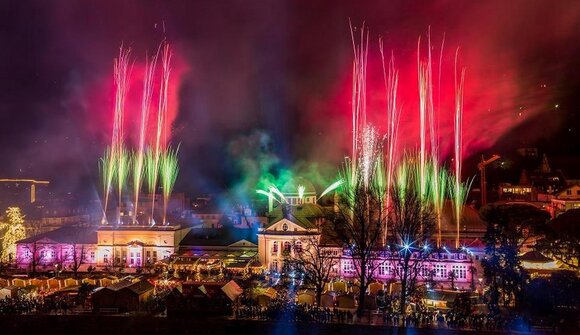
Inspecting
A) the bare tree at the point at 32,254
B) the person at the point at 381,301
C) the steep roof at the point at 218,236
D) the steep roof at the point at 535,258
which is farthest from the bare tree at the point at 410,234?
the bare tree at the point at 32,254

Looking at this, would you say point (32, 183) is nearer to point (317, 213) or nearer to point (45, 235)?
point (45, 235)

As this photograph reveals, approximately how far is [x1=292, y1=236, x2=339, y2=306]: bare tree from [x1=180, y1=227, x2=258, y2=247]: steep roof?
639 cm

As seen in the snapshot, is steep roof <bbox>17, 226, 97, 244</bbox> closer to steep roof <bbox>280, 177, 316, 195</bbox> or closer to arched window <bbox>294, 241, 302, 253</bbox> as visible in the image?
arched window <bbox>294, 241, 302, 253</bbox>

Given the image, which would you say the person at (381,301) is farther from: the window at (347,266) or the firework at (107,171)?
the firework at (107,171)

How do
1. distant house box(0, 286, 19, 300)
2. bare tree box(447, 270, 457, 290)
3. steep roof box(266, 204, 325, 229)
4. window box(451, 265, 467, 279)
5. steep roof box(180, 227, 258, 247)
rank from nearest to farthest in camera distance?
distant house box(0, 286, 19, 300) → bare tree box(447, 270, 457, 290) → window box(451, 265, 467, 279) → steep roof box(266, 204, 325, 229) → steep roof box(180, 227, 258, 247)

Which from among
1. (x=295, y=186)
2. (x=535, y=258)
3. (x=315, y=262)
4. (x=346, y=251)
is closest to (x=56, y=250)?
(x=295, y=186)

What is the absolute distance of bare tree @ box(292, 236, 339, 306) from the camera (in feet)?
91.5

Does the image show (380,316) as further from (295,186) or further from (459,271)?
(295,186)

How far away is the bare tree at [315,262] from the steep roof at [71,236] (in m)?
18.4

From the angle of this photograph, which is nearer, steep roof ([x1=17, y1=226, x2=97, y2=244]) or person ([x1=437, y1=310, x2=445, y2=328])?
person ([x1=437, y1=310, x2=445, y2=328])

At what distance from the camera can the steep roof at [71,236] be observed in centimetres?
4209

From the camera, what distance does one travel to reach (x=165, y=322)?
24.6 metres

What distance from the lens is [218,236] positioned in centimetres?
4269

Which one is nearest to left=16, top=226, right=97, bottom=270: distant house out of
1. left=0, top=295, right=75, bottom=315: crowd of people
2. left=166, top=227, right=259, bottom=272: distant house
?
left=166, top=227, right=259, bottom=272: distant house
